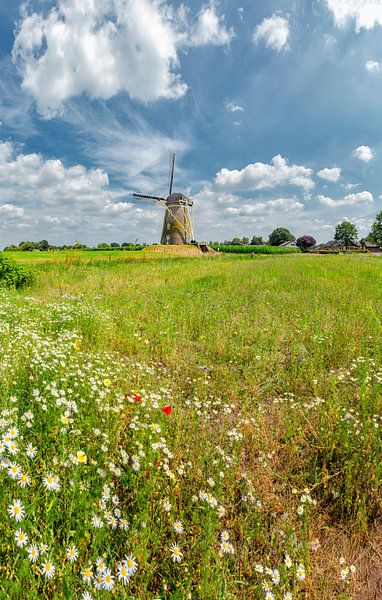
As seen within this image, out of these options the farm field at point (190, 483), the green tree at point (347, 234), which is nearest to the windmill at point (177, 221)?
the farm field at point (190, 483)

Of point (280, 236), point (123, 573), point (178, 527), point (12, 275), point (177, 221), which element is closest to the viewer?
point (123, 573)

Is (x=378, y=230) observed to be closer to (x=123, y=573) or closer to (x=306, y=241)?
(x=306, y=241)

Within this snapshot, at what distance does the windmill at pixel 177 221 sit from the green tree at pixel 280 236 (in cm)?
9306

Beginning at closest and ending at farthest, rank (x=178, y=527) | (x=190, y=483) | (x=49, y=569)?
(x=49, y=569), (x=178, y=527), (x=190, y=483)

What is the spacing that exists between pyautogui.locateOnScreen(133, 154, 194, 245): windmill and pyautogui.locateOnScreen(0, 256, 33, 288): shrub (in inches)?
1762

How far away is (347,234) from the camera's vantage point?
117 metres

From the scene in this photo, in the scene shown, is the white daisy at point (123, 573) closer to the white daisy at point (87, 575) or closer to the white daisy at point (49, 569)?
the white daisy at point (87, 575)

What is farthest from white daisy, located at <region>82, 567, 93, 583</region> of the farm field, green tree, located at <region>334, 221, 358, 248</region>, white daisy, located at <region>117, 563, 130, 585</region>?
green tree, located at <region>334, 221, 358, 248</region>

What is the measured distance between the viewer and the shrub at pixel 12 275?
394 inches

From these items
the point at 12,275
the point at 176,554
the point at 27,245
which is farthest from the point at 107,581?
the point at 27,245

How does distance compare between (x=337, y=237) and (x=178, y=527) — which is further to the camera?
(x=337, y=237)

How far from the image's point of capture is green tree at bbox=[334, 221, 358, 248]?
382 feet

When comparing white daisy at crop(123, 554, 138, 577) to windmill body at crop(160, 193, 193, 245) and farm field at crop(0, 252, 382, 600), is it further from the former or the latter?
windmill body at crop(160, 193, 193, 245)

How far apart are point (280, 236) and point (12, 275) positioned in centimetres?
14198
